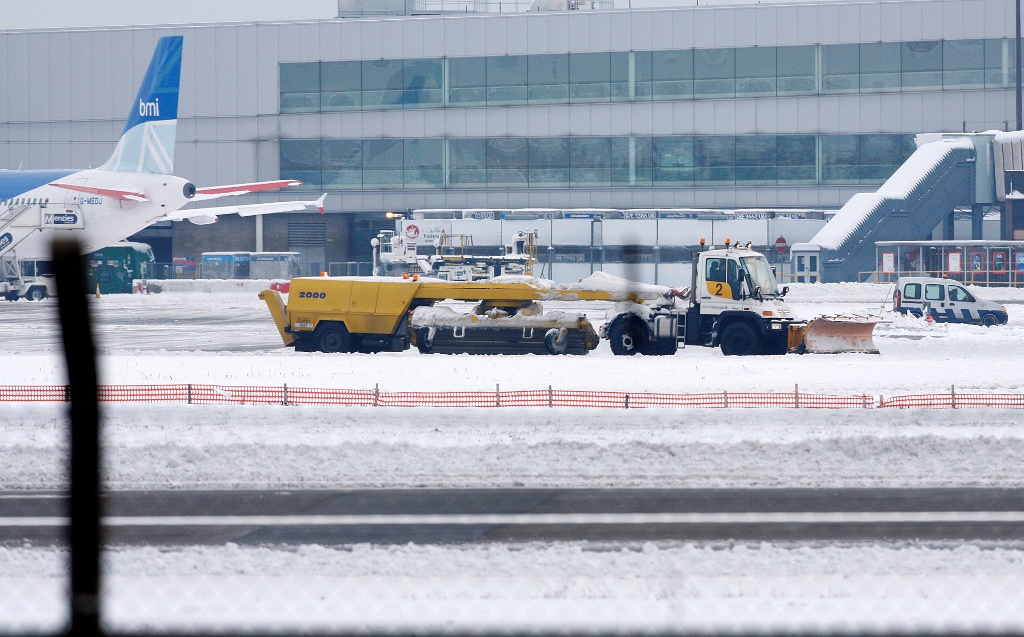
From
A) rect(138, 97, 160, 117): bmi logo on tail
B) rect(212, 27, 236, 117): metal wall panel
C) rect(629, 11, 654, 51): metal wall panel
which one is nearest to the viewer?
rect(138, 97, 160, 117): bmi logo on tail

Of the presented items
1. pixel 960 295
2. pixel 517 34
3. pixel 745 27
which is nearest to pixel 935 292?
pixel 960 295

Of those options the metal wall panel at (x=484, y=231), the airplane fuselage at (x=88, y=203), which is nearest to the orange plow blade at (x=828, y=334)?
the airplane fuselage at (x=88, y=203)

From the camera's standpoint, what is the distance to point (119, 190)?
47.2 meters

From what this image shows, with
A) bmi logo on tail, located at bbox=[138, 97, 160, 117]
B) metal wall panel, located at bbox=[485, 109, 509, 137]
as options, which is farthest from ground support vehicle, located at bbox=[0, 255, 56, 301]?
metal wall panel, located at bbox=[485, 109, 509, 137]

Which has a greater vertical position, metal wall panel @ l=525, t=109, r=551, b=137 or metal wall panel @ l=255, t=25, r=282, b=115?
metal wall panel @ l=255, t=25, r=282, b=115

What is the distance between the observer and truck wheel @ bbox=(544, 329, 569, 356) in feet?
89.7

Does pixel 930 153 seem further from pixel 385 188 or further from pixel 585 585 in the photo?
pixel 585 585

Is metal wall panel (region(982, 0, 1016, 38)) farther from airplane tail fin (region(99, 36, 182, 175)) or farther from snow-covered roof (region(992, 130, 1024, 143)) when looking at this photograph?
airplane tail fin (region(99, 36, 182, 175))

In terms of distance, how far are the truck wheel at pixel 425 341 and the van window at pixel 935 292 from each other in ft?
53.6

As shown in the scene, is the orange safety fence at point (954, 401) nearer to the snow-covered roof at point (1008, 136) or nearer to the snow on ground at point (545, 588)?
the snow on ground at point (545, 588)

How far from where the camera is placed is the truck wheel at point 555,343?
27.3m

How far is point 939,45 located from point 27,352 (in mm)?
51156

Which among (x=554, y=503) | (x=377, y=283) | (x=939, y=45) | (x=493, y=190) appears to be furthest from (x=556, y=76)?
(x=554, y=503)

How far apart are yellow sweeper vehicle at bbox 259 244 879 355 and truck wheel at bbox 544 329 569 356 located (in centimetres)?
2
